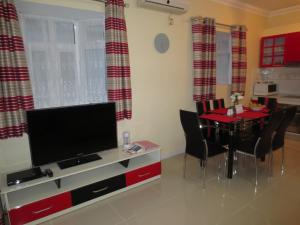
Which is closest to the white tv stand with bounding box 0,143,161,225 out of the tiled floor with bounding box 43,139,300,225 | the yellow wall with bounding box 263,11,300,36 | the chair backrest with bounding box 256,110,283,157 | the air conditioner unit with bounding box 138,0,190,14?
Result: the tiled floor with bounding box 43,139,300,225

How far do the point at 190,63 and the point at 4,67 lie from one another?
8.83 feet

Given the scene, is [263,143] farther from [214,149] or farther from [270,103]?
[270,103]

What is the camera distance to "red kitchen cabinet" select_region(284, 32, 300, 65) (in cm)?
436

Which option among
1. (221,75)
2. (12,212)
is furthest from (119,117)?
(221,75)

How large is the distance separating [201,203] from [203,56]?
2.35 meters

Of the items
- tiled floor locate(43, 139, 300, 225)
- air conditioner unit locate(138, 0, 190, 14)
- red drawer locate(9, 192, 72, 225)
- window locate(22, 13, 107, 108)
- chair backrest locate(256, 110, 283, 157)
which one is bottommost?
tiled floor locate(43, 139, 300, 225)

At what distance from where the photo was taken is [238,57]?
4.24 meters

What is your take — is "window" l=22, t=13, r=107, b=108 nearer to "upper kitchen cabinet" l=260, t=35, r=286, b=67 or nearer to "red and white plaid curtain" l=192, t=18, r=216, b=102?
"red and white plaid curtain" l=192, t=18, r=216, b=102

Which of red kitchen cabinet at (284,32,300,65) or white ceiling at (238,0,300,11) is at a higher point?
white ceiling at (238,0,300,11)

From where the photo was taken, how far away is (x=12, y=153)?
2311 millimetres

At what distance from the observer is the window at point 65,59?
241 centimetres

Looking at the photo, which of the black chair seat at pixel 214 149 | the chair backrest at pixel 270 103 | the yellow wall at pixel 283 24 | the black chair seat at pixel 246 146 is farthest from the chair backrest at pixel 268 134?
the yellow wall at pixel 283 24

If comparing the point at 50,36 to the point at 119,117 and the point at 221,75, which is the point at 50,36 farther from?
the point at 221,75

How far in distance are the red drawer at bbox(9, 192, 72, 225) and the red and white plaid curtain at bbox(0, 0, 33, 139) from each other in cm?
74
